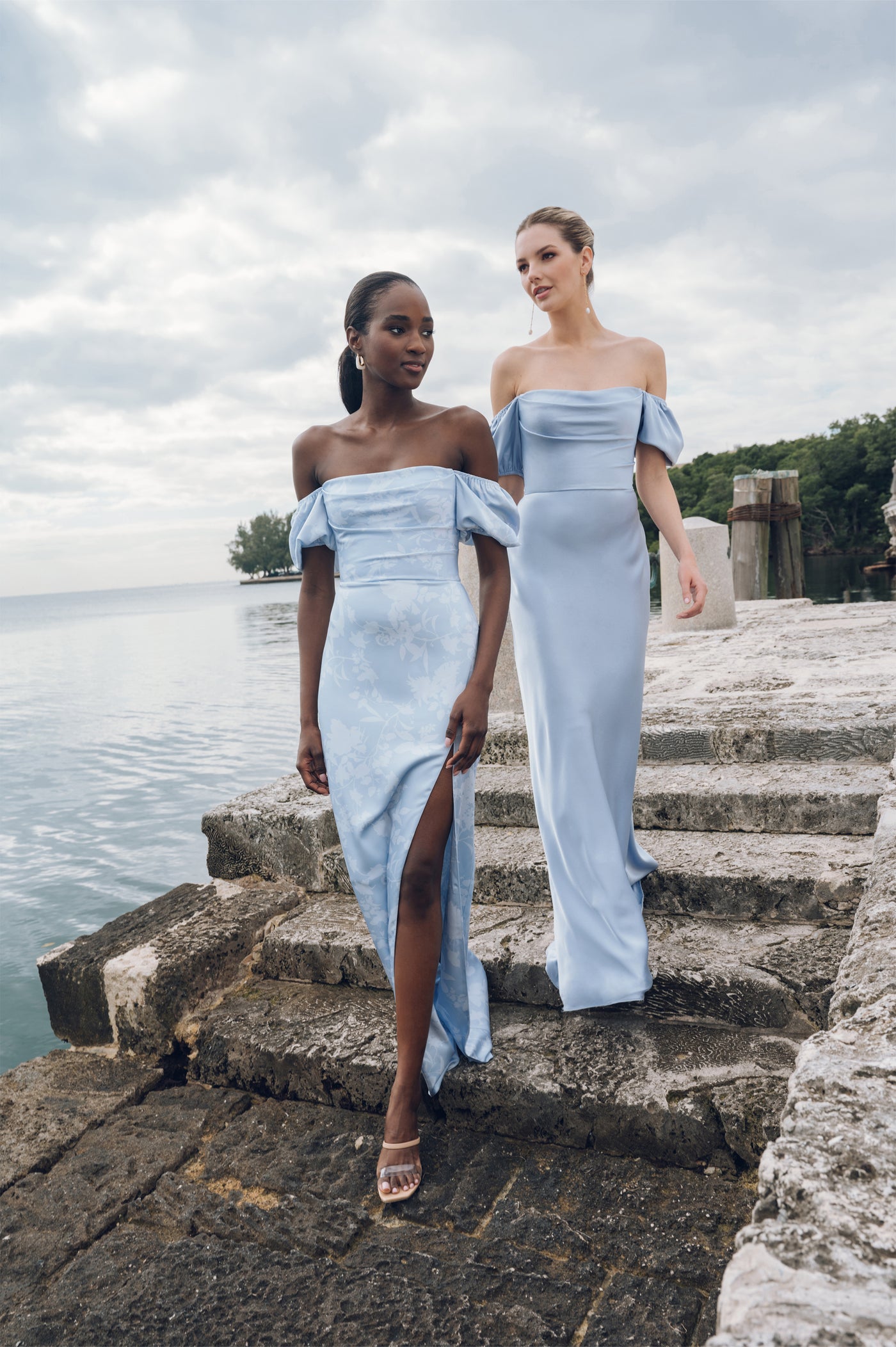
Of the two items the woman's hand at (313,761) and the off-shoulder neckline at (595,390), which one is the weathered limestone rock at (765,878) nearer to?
the woman's hand at (313,761)

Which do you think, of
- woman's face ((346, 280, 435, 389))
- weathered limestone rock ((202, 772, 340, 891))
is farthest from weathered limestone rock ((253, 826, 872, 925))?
woman's face ((346, 280, 435, 389))

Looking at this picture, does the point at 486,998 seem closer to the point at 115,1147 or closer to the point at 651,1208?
the point at 651,1208

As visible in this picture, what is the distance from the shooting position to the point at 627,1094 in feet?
7.73

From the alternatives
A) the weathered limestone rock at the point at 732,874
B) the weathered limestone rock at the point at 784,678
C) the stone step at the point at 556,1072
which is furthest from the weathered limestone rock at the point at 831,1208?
the weathered limestone rock at the point at 784,678

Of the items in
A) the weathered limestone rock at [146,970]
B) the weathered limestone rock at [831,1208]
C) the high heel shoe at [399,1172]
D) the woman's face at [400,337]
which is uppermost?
the woman's face at [400,337]

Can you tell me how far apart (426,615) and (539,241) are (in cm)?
125

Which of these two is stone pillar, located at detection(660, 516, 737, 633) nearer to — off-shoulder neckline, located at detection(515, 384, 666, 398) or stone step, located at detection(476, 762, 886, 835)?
stone step, located at detection(476, 762, 886, 835)

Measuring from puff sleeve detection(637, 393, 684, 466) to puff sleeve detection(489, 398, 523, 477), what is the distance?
38cm

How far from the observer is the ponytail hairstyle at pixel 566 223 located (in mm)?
2838

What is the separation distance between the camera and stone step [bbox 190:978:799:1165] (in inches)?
89.7

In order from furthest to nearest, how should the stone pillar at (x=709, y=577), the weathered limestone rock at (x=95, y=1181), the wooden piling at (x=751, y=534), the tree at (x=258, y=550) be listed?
the tree at (x=258, y=550)
the wooden piling at (x=751, y=534)
the stone pillar at (x=709, y=577)
the weathered limestone rock at (x=95, y=1181)

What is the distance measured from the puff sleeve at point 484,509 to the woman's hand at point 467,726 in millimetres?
412

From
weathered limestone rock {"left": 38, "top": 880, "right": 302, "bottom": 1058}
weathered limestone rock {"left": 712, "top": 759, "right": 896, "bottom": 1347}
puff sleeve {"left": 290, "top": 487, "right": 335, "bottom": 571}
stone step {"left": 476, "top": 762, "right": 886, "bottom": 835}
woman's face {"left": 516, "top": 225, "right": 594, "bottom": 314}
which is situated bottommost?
weathered limestone rock {"left": 38, "top": 880, "right": 302, "bottom": 1058}

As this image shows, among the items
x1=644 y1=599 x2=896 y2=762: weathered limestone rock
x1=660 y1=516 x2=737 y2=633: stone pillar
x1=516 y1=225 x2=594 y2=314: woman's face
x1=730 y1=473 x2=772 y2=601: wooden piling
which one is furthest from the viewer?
x1=730 y1=473 x2=772 y2=601: wooden piling
